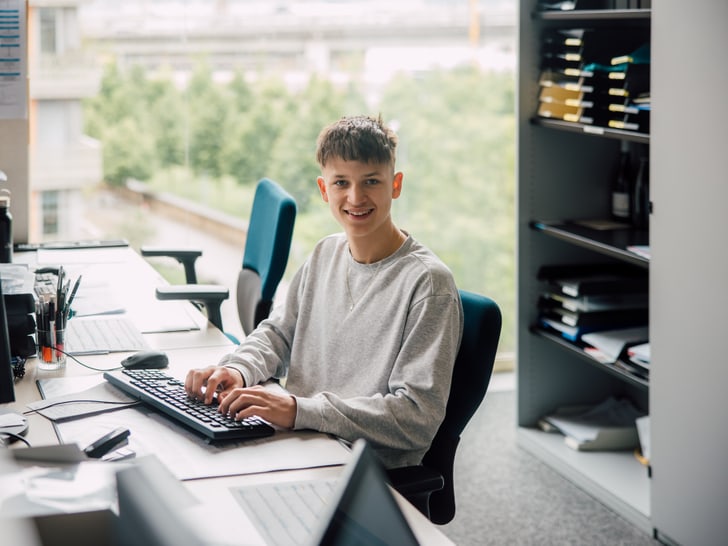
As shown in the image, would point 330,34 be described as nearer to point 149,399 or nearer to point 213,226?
point 213,226

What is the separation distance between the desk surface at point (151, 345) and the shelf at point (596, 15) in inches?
59.5

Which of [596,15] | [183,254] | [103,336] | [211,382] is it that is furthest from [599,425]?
[211,382]

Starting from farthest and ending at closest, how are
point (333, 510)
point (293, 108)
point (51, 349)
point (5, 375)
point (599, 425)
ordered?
point (293, 108) < point (599, 425) < point (51, 349) < point (5, 375) < point (333, 510)

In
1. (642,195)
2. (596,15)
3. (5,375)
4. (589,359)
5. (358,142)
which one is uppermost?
(596,15)

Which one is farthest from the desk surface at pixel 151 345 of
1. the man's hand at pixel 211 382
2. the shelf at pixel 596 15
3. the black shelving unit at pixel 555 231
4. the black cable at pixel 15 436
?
the shelf at pixel 596 15

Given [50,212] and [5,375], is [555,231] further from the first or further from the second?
[5,375]

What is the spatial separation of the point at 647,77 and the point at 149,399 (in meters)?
1.93

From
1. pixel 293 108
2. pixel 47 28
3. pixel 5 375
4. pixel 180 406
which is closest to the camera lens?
pixel 5 375

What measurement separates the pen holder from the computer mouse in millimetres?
146

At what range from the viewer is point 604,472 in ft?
10.4

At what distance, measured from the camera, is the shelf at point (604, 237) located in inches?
114

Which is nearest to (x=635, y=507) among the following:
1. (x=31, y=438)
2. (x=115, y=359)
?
(x=115, y=359)

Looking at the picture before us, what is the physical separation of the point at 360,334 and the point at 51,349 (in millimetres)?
683

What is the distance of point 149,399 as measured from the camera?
179 centimetres
